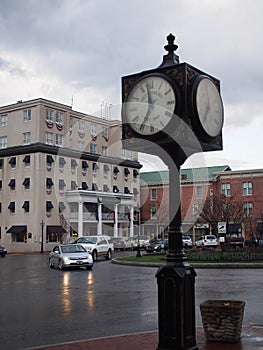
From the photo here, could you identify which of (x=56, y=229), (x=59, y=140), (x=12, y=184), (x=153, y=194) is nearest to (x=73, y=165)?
(x=59, y=140)

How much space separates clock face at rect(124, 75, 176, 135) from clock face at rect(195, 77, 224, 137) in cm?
37

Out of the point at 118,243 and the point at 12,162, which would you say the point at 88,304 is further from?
the point at 12,162

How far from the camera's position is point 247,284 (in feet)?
58.4

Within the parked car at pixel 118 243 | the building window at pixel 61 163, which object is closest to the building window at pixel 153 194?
the building window at pixel 61 163

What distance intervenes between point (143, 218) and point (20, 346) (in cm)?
6611

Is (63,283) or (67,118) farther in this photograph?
(67,118)

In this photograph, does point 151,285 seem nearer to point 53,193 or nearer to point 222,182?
point 53,193

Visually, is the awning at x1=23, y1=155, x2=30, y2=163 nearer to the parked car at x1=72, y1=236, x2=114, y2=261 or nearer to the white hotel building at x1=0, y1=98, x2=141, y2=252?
the white hotel building at x1=0, y1=98, x2=141, y2=252

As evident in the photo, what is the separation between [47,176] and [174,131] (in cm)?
5664

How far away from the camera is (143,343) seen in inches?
321

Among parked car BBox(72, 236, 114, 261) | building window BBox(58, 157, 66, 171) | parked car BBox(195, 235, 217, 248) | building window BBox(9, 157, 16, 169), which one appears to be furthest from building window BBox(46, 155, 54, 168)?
parked car BBox(72, 236, 114, 261)

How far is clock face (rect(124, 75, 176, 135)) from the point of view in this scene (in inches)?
254

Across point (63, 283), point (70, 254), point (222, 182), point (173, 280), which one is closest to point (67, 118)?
point (222, 182)

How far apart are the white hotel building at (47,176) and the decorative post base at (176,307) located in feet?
173
